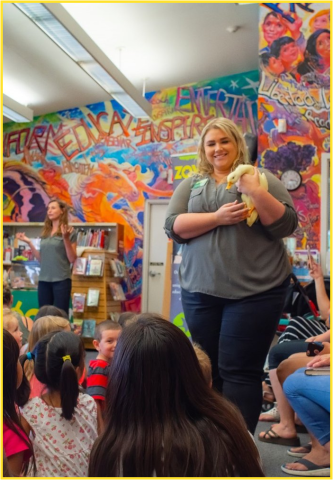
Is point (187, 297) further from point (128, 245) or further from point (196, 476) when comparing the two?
point (128, 245)

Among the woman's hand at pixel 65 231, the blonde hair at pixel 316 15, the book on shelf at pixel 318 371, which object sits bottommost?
the book on shelf at pixel 318 371

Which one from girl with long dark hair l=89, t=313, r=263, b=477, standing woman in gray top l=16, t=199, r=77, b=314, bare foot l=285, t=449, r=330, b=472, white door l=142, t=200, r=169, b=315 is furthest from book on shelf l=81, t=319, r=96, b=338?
girl with long dark hair l=89, t=313, r=263, b=477

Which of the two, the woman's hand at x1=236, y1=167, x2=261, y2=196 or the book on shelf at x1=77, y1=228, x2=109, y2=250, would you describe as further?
the book on shelf at x1=77, y1=228, x2=109, y2=250

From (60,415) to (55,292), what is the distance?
2.69m

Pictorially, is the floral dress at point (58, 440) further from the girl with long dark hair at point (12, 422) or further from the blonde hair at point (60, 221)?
the blonde hair at point (60, 221)

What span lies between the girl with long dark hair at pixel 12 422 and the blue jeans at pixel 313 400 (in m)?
1.12

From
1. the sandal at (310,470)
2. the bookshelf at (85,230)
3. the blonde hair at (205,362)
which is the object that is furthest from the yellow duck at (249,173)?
the bookshelf at (85,230)

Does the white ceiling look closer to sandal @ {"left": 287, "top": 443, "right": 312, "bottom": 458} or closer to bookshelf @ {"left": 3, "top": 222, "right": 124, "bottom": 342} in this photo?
bookshelf @ {"left": 3, "top": 222, "right": 124, "bottom": 342}

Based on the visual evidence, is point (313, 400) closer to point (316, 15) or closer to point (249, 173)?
point (249, 173)

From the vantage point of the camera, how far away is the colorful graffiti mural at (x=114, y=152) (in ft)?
25.1

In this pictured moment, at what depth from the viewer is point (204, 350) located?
173 cm

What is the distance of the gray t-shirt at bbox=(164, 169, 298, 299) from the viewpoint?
5.40 ft

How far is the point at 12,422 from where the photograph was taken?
132 cm

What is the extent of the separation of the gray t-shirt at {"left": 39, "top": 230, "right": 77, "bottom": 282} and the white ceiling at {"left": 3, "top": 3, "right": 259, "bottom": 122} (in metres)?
2.42
